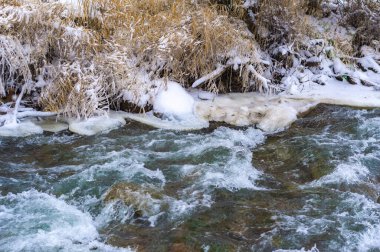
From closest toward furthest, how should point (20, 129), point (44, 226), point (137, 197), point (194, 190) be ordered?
point (44, 226) < point (137, 197) < point (194, 190) < point (20, 129)

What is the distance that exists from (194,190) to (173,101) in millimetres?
2469

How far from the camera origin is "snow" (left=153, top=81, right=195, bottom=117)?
6688 mm

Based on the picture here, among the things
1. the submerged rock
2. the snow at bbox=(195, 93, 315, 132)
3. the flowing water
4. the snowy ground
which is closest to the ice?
the snowy ground

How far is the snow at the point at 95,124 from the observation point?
6.08 m

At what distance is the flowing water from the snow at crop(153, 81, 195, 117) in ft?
1.86

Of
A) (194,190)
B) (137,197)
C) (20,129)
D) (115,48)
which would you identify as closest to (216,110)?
(115,48)

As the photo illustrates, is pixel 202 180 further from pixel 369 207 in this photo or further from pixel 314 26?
pixel 314 26

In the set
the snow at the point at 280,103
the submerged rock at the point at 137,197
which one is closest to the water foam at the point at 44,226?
the submerged rock at the point at 137,197

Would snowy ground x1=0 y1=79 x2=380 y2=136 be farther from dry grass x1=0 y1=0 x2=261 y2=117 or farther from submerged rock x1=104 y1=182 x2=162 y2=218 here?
submerged rock x1=104 y1=182 x2=162 y2=218

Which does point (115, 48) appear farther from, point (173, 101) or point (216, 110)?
point (216, 110)

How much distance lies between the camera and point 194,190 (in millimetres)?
4551

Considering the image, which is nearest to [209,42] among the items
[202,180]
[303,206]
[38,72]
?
[38,72]

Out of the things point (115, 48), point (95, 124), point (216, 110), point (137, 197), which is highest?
point (115, 48)

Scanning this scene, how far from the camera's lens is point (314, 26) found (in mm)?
8789
